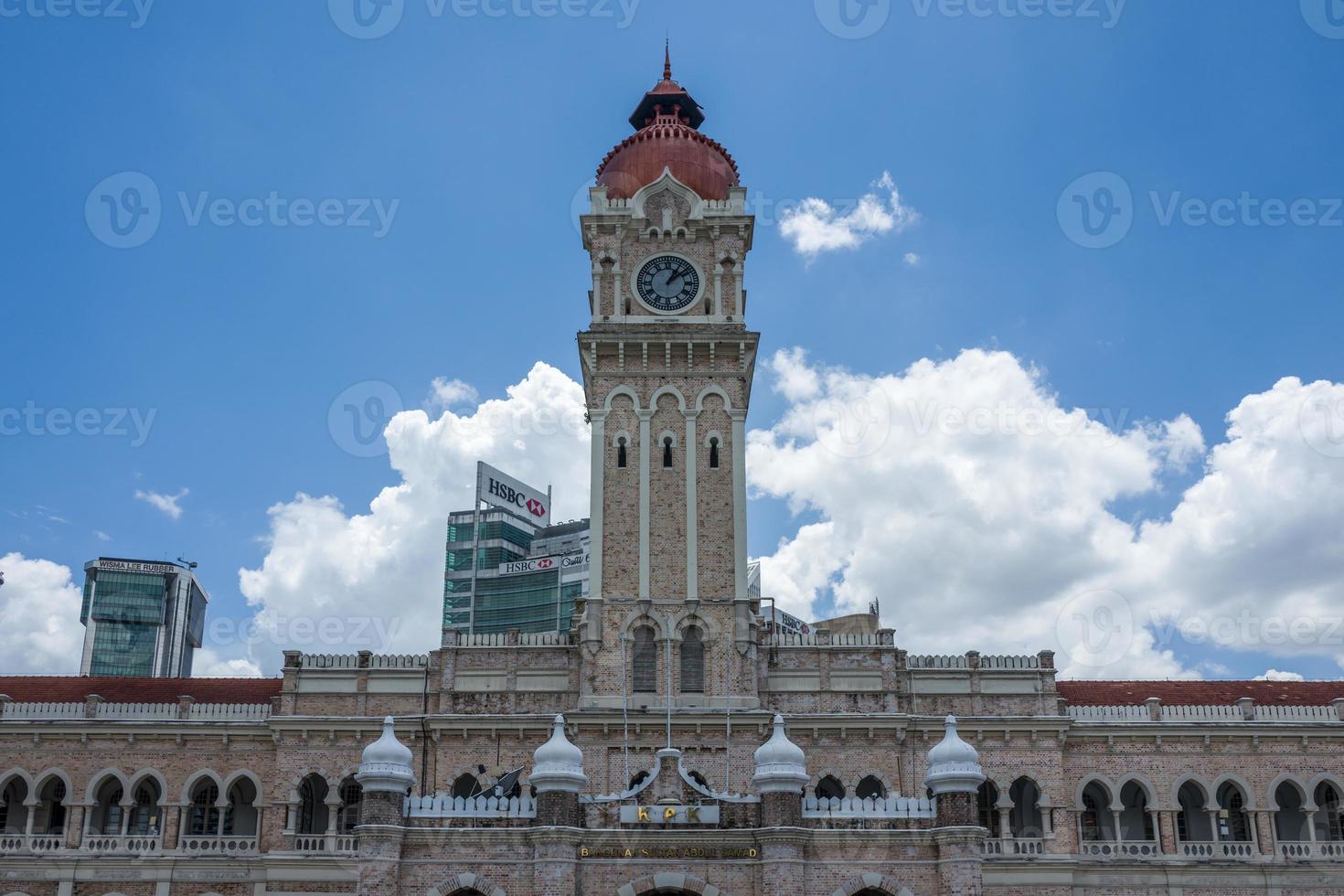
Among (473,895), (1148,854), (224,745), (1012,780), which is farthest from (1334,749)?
(224,745)

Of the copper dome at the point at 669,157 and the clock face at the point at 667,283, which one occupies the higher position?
Answer: the copper dome at the point at 669,157

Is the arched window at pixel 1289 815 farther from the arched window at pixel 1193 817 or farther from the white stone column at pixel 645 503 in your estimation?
the white stone column at pixel 645 503

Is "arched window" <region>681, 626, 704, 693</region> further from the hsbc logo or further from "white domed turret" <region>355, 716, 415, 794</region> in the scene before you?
the hsbc logo

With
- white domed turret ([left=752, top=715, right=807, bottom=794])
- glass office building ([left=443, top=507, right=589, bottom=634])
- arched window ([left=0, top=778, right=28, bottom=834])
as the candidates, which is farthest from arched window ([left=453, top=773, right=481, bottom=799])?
glass office building ([left=443, top=507, right=589, bottom=634])

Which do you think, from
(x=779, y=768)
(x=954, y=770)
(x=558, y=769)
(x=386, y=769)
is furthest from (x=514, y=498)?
(x=954, y=770)

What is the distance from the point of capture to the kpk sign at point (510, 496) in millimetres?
119125

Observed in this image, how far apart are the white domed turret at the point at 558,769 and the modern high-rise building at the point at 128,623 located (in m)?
147

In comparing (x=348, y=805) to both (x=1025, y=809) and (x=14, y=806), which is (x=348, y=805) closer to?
(x=14, y=806)

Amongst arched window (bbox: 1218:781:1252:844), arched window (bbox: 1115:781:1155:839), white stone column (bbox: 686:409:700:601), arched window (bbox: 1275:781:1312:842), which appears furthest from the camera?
arched window (bbox: 1275:781:1312:842)

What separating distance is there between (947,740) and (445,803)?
1081 centimetres

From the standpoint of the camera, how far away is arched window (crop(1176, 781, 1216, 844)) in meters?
43.0

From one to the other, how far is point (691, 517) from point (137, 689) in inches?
797

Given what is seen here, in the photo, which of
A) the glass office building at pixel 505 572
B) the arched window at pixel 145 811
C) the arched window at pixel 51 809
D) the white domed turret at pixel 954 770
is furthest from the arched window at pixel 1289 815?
the glass office building at pixel 505 572

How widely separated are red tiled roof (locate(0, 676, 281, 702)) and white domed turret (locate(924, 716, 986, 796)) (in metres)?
25.4
